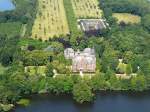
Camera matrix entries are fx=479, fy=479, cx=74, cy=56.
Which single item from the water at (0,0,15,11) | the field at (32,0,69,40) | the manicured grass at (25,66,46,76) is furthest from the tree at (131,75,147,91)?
the water at (0,0,15,11)

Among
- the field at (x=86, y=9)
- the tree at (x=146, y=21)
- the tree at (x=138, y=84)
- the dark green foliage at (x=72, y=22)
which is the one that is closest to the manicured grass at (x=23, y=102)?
the tree at (x=138, y=84)

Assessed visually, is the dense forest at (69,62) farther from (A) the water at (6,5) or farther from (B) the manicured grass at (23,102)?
(A) the water at (6,5)

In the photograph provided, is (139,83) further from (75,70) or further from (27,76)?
(27,76)

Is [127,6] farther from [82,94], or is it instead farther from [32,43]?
[82,94]

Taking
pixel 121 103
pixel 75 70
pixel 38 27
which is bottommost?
pixel 121 103

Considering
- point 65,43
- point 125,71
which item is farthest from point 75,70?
point 65,43

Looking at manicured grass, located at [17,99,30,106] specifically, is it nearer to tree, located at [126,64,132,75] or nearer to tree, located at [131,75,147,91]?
tree, located at [131,75,147,91]
